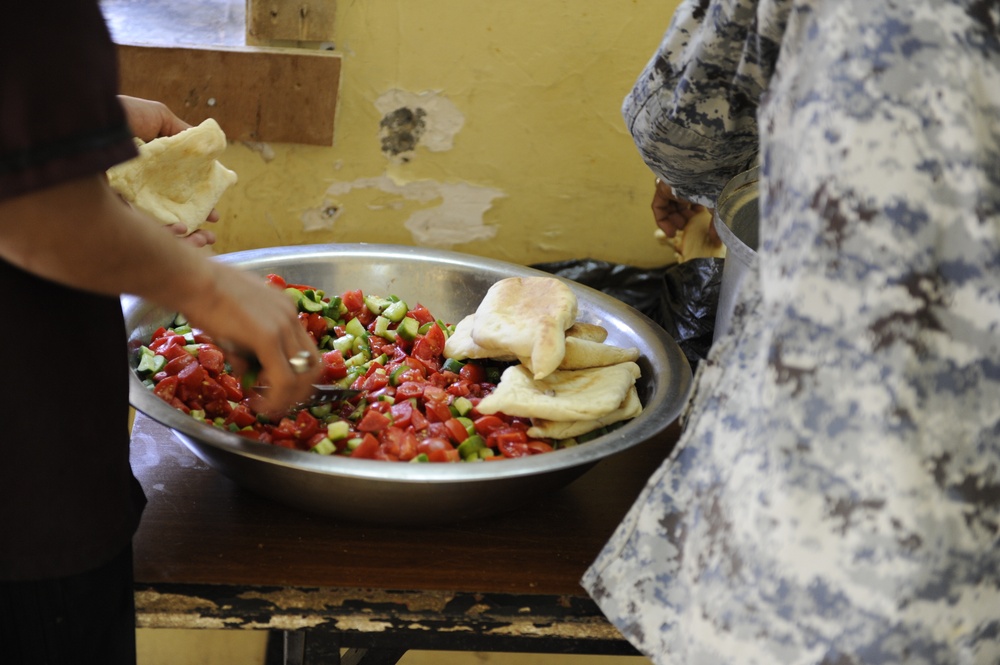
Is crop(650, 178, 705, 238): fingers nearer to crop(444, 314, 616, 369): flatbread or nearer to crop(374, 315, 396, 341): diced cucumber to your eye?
crop(444, 314, 616, 369): flatbread

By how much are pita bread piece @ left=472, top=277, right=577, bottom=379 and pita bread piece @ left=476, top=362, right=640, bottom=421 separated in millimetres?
33

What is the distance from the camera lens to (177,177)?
1514 mm

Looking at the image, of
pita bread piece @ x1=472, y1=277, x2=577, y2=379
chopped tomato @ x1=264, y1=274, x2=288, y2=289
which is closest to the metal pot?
pita bread piece @ x1=472, y1=277, x2=577, y2=379

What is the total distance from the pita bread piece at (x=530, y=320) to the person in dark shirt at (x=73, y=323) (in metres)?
0.45

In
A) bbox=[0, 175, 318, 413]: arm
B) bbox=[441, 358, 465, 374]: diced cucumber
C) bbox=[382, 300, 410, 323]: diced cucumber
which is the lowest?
bbox=[382, 300, 410, 323]: diced cucumber

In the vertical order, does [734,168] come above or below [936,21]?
below

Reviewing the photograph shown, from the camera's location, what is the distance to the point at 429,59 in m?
2.55

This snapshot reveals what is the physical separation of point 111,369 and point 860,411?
791mm

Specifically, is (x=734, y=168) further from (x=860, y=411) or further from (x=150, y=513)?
(x=150, y=513)

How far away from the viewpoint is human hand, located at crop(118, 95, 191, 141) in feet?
4.59

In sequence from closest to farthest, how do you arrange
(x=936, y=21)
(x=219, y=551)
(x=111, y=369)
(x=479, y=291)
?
(x=936, y=21)
(x=111, y=369)
(x=219, y=551)
(x=479, y=291)

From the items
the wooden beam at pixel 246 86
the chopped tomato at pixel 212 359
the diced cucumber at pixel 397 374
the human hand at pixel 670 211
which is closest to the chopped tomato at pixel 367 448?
the diced cucumber at pixel 397 374

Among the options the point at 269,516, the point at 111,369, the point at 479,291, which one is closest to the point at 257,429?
the point at 269,516

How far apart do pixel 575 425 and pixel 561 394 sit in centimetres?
6
